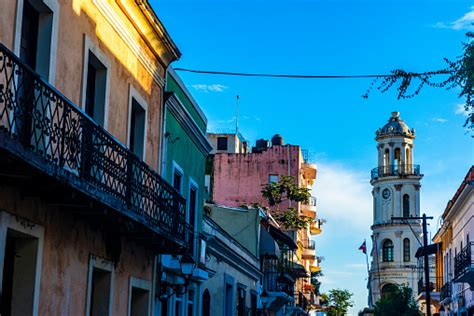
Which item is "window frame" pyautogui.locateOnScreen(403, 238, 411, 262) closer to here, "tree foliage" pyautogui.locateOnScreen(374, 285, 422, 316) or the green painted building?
"tree foliage" pyautogui.locateOnScreen(374, 285, 422, 316)

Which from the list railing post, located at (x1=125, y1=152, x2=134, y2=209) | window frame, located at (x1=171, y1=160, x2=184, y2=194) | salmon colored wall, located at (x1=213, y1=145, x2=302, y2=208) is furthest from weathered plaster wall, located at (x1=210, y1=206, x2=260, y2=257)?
salmon colored wall, located at (x1=213, y1=145, x2=302, y2=208)

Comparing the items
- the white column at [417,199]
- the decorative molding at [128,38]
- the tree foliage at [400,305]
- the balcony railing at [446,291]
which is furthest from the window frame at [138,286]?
the white column at [417,199]

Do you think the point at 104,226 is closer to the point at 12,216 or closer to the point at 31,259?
the point at 31,259

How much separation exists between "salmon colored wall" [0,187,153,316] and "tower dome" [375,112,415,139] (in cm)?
5875

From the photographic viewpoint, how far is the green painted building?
15266mm

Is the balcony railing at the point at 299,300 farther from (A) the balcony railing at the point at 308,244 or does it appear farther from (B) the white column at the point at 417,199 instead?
(B) the white column at the point at 417,199

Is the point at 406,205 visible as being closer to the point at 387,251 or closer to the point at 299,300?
the point at 387,251

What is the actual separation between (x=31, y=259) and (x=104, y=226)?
227cm

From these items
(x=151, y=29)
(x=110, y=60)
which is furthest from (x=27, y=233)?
(x=151, y=29)

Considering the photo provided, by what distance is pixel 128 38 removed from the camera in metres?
12.9

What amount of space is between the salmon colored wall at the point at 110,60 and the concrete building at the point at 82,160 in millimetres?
17

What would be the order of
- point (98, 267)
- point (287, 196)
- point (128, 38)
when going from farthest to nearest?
point (287, 196)
point (128, 38)
point (98, 267)

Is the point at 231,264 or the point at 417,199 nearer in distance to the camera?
the point at 231,264

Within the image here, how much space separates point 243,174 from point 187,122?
41.2 meters
